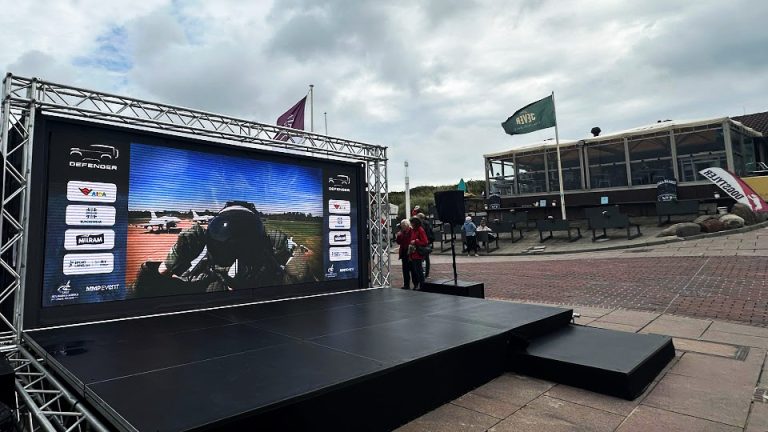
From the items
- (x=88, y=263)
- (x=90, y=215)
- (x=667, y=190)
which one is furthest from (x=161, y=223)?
(x=667, y=190)

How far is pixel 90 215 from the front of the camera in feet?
17.2

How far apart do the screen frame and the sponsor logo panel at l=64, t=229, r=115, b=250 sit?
26 centimetres

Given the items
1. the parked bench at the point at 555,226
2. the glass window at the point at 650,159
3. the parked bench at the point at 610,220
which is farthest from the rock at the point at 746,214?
the parked bench at the point at 555,226

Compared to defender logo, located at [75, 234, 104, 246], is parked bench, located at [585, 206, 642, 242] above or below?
above

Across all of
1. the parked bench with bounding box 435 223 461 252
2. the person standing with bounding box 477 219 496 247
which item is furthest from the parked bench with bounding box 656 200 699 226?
the parked bench with bounding box 435 223 461 252

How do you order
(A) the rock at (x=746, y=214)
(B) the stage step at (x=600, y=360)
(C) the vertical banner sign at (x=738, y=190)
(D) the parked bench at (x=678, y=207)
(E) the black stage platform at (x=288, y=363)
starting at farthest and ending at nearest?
(D) the parked bench at (x=678, y=207)
(A) the rock at (x=746, y=214)
(C) the vertical banner sign at (x=738, y=190)
(B) the stage step at (x=600, y=360)
(E) the black stage platform at (x=288, y=363)

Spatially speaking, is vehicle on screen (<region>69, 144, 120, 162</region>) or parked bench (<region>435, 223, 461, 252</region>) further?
parked bench (<region>435, 223, 461, 252</region>)

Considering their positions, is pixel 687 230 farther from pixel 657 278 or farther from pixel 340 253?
pixel 340 253

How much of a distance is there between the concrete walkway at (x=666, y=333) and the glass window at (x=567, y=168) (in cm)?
1050

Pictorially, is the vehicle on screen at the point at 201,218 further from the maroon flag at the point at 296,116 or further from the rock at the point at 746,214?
the rock at the point at 746,214

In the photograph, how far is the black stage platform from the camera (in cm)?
245

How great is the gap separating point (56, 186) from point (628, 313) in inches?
331

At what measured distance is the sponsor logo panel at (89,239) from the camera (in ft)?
16.7

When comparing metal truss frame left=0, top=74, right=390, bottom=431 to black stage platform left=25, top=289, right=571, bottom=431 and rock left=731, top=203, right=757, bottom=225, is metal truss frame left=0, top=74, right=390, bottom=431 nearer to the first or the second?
black stage platform left=25, top=289, right=571, bottom=431
